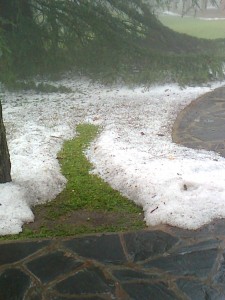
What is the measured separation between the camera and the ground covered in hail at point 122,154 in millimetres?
4680

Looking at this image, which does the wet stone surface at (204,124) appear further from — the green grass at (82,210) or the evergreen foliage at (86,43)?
the green grass at (82,210)

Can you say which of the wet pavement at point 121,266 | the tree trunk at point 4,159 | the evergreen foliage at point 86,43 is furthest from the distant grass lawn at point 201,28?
the wet pavement at point 121,266

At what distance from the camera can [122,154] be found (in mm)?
5965

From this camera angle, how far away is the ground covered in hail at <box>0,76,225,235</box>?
15.4 ft

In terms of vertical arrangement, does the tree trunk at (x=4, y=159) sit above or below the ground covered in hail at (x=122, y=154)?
above

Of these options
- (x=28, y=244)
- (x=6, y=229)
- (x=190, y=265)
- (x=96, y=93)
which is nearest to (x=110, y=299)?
(x=190, y=265)

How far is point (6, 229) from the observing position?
4.46 m

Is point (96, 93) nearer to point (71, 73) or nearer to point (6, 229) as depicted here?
point (71, 73)

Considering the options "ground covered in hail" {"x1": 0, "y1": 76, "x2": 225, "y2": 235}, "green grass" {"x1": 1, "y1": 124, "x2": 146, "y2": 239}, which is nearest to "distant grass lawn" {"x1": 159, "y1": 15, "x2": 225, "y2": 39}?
"ground covered in hail" {"x1": 0, "y1": 76, "x2": 225, "y2": 235}

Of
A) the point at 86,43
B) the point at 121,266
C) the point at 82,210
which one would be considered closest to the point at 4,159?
the point at 82,210

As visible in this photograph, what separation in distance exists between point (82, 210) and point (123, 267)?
1151mm

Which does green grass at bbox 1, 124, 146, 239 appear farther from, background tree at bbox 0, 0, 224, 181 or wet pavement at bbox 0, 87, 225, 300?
background tree at bbox 0, 0, 224, 181

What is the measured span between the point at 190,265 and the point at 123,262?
0.60 metres

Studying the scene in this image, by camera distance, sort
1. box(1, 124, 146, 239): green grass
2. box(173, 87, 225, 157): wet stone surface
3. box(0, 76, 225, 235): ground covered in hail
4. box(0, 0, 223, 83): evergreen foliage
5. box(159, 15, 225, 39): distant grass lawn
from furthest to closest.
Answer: box(159, 15, 225, 39): distant grass lawn < box(0, 0, 223, 83): evergreen foliage < box(173, 87, 225, 157): wet stone surface < box(0, 76, 225, 235): ground covered in hail < box(1, 124, 146, 239): green grass
